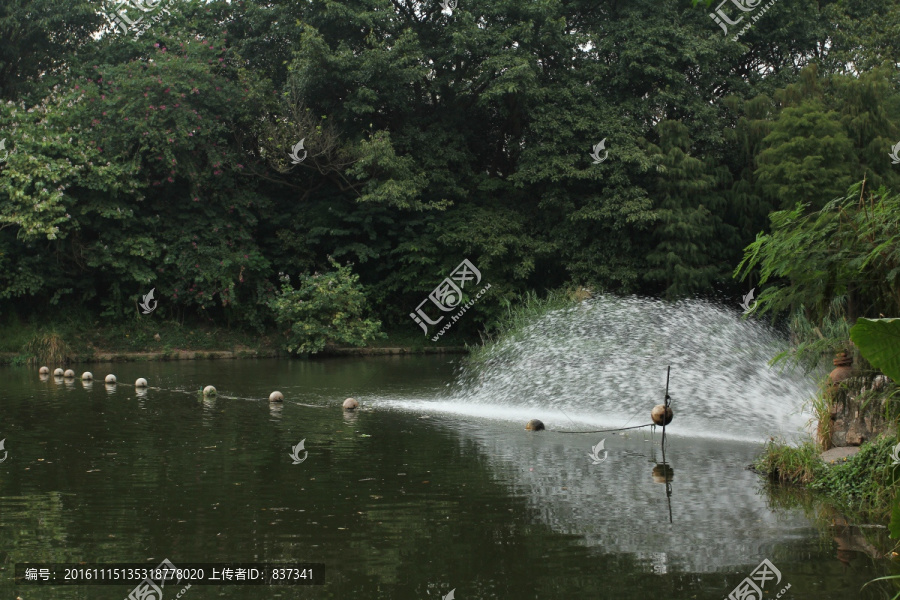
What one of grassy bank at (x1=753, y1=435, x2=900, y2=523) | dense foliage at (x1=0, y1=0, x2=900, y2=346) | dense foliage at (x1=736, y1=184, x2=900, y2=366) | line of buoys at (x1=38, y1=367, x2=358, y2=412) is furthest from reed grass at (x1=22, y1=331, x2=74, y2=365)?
grassy bank at (x1=753, y1=435, x2=900, y2=523)

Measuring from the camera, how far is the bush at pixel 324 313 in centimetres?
2547

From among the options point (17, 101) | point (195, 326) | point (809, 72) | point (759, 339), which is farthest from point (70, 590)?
point (809, 72)

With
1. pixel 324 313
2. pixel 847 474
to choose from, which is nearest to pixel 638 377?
pixel 847 474

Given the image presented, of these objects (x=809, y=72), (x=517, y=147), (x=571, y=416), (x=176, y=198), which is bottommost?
(x=571, y=416)

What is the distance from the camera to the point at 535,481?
8.55 meters

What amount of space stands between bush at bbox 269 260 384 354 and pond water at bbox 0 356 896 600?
12180 millimetres

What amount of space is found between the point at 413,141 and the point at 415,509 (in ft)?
73.4

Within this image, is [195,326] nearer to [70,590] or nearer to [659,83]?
[659,83]

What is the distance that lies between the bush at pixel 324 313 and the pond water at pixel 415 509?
12.2 m

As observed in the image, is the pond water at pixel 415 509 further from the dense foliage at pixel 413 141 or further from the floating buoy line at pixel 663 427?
the dense foliage at pixel 413 141

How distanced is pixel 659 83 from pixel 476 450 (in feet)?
70.4

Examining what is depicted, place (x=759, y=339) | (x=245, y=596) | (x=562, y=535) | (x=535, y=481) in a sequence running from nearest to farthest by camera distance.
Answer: (x=245, y=596), (x=562, y=535), (x=535, y=481), (x=759, y=339)

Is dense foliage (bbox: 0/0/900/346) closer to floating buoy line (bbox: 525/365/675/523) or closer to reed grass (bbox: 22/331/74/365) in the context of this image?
reed grass (bbox: 22/331/74/365)

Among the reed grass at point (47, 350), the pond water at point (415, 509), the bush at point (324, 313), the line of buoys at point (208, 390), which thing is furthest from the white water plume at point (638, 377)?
the reed grass at point (47, 350)
